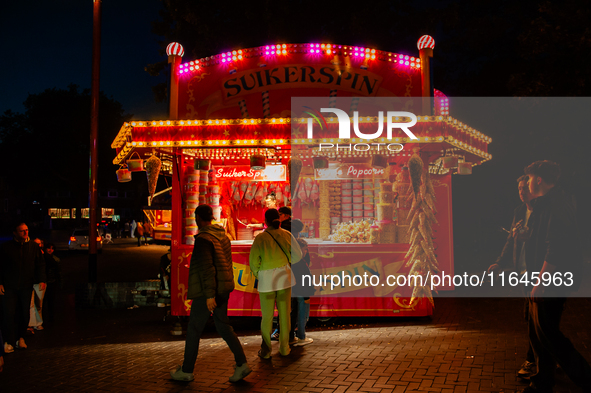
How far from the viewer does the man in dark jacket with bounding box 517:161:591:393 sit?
3.88 metres

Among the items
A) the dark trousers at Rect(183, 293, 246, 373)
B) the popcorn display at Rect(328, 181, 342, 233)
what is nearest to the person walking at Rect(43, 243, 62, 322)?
the dark trousers at Rect(183, 293, 246, 373)

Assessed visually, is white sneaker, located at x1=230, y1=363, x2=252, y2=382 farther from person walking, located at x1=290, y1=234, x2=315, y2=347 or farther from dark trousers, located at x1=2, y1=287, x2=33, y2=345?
dark trousers, located at x1=2, y1=287, x2=33, y2=345

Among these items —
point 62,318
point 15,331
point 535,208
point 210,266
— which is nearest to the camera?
point 535,208

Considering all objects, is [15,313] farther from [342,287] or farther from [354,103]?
[354,103]

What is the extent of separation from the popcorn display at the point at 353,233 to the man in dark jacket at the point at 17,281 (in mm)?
5253

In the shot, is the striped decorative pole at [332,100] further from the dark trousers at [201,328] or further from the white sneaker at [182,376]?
the white sneaker at [182,376]

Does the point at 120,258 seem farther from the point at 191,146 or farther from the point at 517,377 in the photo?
the point at 517,377

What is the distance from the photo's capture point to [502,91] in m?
16.3

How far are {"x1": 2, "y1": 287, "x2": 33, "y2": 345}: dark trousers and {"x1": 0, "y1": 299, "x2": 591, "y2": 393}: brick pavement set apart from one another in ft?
1.02

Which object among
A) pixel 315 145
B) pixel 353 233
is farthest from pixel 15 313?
pixel 353 233

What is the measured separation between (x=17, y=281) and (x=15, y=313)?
0.48 meters

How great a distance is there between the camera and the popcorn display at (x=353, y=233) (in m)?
8.48

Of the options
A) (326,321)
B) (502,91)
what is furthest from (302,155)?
(502,91)

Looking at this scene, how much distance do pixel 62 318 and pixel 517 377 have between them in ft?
26.6
